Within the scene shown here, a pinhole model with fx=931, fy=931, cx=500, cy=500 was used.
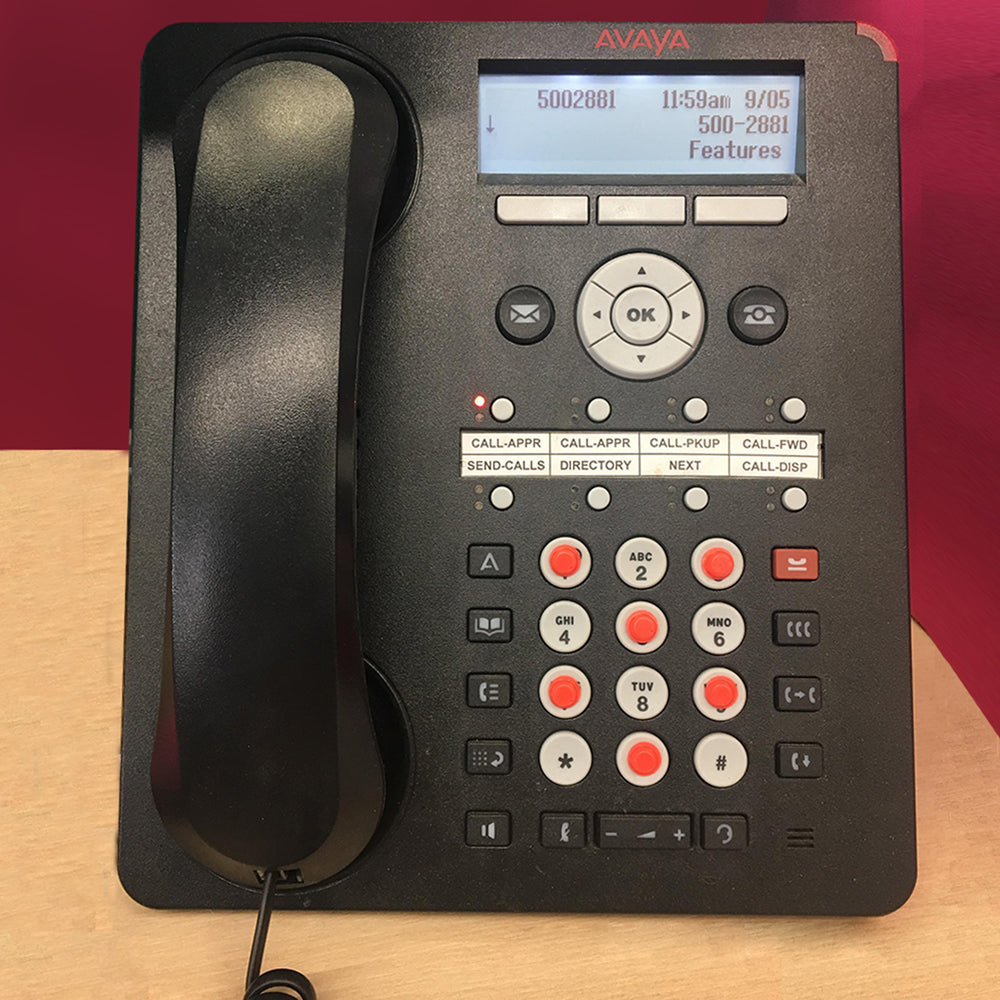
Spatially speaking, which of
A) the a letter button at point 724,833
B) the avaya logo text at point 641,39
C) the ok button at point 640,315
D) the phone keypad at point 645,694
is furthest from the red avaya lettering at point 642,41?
the a letter button at point 724,833

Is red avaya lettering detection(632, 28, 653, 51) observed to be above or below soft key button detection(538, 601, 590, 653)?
above

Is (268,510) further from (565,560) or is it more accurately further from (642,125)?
(642,125)

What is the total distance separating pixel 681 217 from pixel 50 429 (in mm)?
556

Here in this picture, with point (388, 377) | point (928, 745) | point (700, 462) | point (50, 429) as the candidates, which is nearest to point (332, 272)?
point (388, 377)

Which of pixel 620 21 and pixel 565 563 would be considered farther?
pixel 620 21

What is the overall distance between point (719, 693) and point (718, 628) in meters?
0.03

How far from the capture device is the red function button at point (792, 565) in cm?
37

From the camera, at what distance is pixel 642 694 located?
37 cm

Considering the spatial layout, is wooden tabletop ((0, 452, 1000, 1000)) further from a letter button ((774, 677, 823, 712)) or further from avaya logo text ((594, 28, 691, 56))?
avaya logo text ((594, 28, 691, 56))

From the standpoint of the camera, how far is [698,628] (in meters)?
0.37

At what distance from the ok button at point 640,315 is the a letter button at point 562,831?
0.63ft

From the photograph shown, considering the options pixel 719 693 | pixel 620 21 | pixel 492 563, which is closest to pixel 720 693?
pixel 719 693

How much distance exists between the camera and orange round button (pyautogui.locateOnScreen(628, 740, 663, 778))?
0.36 m

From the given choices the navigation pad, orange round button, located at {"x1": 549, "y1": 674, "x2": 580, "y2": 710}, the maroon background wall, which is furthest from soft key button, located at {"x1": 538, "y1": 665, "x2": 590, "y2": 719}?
the maroon background wall
